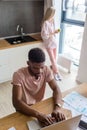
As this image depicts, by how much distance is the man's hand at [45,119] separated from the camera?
3.72ft

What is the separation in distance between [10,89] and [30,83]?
169cm

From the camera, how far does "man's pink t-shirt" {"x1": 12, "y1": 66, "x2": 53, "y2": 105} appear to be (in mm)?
1407

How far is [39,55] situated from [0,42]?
2096 millimetres

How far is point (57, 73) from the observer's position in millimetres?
3498

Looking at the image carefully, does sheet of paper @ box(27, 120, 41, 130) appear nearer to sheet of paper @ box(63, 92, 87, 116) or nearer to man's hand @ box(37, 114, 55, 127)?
man's hand @ box(37, 114, 55, 127)

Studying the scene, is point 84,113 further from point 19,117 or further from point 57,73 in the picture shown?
point 57,73

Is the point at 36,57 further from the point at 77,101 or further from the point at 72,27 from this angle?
the point at 72,27

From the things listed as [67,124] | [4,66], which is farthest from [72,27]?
[67,124]

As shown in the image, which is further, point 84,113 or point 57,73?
point 57,73

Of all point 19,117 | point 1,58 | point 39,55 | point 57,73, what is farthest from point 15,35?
point 19,117

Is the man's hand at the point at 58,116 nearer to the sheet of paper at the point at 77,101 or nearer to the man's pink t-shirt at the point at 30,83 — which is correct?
the sheet of paper at the point at 77,101

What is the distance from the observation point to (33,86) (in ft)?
4.89

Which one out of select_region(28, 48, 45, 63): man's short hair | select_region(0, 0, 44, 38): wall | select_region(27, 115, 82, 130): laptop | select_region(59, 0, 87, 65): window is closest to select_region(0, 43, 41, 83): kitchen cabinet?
select_region(0, 0, 44, 38): wall

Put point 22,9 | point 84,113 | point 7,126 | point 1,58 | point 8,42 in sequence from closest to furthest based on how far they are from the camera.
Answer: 1. point 7,126
2. point 84,113
3. point 1,58
4. point 8,42
5. point 22,9
